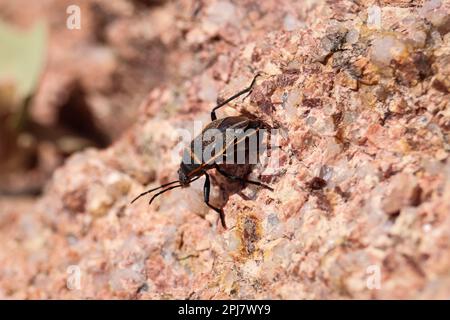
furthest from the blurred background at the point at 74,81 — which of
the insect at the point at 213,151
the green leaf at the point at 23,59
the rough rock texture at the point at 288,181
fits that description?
the insect at the point at 213,151

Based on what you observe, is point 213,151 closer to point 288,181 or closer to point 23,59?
point 288,181

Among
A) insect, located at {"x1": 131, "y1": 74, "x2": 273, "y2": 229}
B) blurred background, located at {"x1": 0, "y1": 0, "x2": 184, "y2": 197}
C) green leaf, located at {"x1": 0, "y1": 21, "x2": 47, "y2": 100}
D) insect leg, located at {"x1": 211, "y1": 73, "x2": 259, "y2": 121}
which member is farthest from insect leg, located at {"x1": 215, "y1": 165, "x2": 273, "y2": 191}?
green leaf, located at {"x1": 0, "y1": 21, "x2": 47, "y2": 100}

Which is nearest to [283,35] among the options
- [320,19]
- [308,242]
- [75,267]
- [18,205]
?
[320,19]

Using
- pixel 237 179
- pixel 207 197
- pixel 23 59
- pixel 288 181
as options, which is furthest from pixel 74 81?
pixel 288 181

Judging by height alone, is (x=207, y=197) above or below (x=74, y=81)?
below

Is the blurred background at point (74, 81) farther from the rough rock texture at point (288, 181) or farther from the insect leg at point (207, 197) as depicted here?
the insect leg at point (207, 197)

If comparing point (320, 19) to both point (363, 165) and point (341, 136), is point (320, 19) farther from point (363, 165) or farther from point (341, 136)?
point (363, 165)
